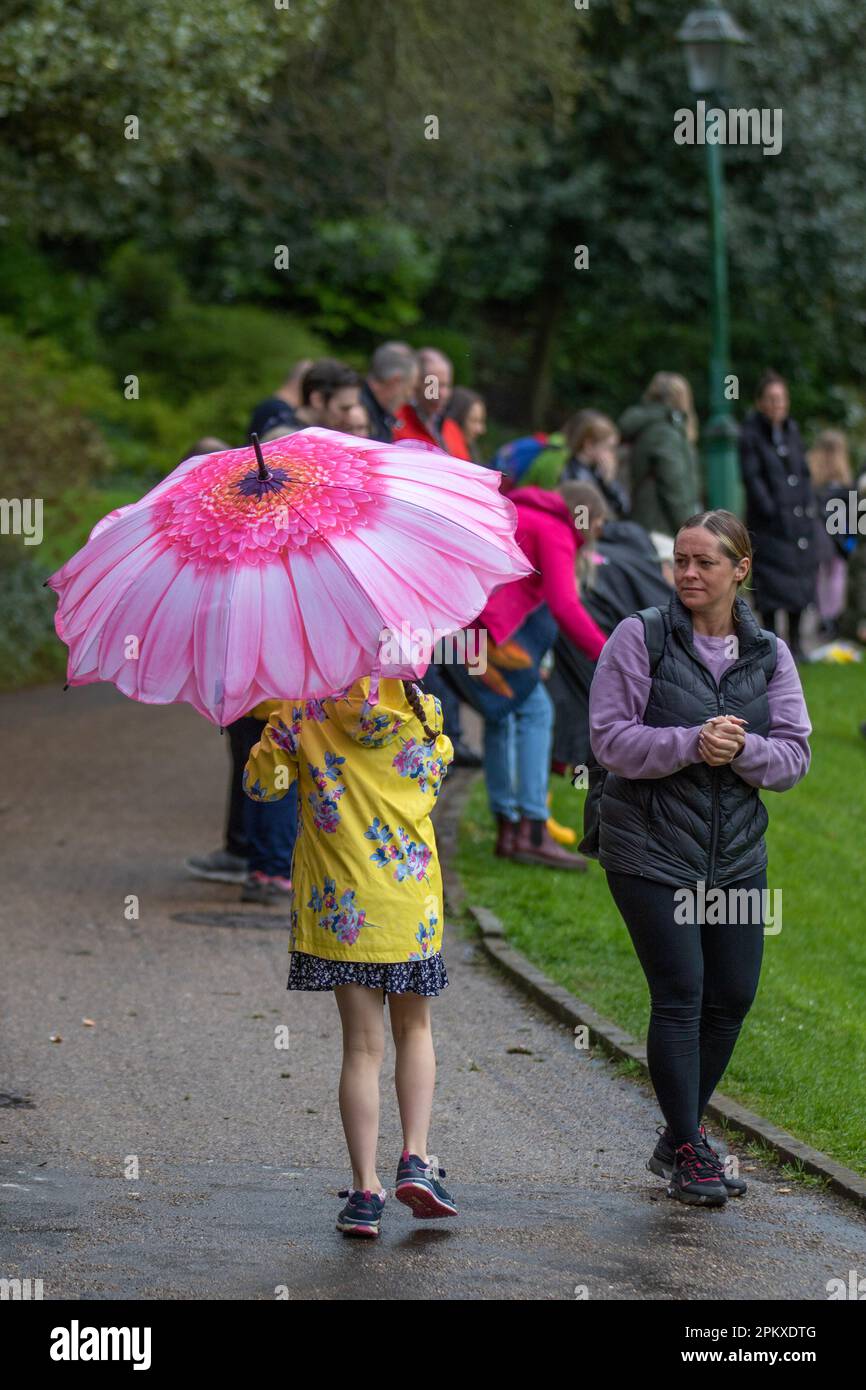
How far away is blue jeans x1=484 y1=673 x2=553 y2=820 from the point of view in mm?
9562

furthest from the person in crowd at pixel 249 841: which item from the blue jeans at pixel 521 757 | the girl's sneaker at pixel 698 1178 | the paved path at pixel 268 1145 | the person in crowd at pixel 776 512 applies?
the person in crowd at pixel 776 512

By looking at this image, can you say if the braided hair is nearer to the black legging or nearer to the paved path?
the black legging

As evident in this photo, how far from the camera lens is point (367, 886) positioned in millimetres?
4992

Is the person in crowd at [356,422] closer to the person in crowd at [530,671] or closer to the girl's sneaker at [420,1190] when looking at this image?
the person in crowd at [530,671]

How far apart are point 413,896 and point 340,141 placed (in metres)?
18.8

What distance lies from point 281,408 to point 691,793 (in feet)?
16.6

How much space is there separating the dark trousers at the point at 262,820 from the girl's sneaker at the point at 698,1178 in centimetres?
362

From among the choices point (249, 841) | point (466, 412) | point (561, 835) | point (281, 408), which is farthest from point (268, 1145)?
point (466, 412)

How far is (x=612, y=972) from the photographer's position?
7.98 m

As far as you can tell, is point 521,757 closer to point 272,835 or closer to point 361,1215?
point 272,835

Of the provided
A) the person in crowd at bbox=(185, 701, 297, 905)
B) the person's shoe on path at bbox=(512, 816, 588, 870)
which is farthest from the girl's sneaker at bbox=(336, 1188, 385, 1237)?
the person's shoe on path at bbox=(512, 816, 588, 870)
